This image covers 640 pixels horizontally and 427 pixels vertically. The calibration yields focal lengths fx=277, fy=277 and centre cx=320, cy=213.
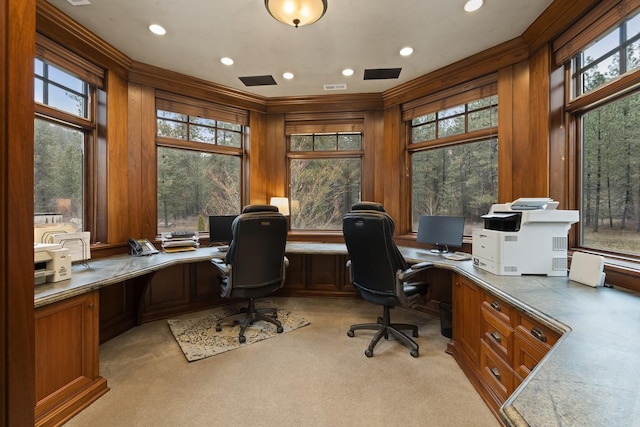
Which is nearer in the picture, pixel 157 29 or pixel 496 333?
pixel 496 333

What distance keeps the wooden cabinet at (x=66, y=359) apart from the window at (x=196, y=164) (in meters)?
1.69

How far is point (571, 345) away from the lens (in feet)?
3.23

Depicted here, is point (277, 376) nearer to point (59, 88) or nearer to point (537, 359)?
point (537, 359)

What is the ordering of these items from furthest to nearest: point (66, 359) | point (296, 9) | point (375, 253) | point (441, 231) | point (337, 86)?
point (337, 86) < point (441, 231) < point (375, 253) < point (296, 9) < point (66, 359)

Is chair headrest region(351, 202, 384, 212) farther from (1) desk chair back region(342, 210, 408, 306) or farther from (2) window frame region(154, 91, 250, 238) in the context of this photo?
(2) window frame region(154, 91, 250, 238)

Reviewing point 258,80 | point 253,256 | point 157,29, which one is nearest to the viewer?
point 157,29

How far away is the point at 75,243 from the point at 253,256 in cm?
137

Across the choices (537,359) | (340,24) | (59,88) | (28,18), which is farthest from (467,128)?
(59,88)

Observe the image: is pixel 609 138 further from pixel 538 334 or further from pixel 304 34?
pixel 304 34

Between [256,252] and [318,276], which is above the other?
[256,252]

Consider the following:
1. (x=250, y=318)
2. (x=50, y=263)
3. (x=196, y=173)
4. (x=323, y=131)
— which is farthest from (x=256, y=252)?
(x=323, y=131)

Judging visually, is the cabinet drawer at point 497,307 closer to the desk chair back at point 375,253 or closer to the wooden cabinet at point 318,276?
the desk chair back at point 375,253

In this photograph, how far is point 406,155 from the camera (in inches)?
149

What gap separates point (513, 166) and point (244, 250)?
2756 mm
